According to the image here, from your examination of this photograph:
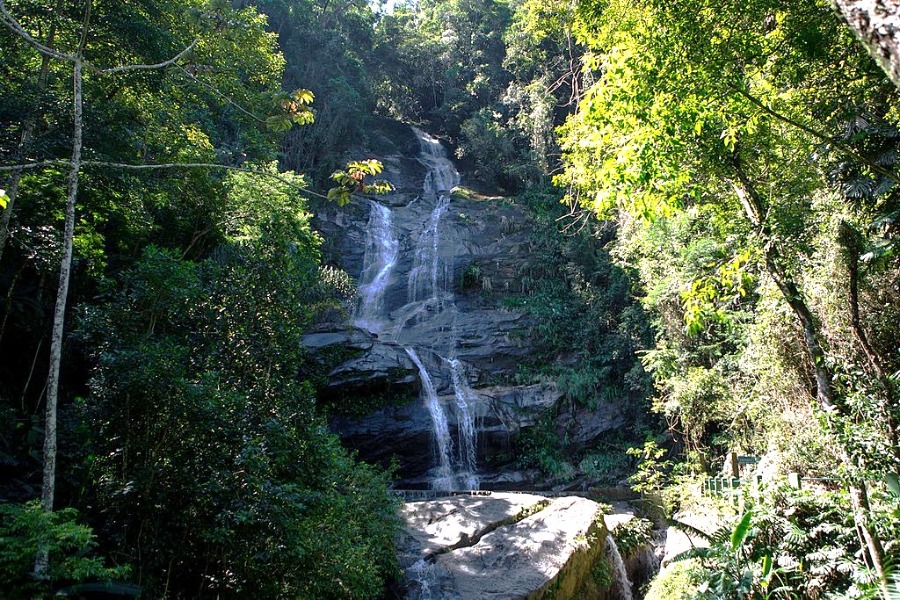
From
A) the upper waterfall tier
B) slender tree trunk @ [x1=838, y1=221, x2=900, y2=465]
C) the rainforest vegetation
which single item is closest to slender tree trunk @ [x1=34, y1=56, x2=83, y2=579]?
the rainforest vegetation

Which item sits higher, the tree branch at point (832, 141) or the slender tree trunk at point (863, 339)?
the tree branch at point (832, 141)

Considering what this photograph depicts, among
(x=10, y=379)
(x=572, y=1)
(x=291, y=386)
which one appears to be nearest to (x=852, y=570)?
(x=291, y=386)

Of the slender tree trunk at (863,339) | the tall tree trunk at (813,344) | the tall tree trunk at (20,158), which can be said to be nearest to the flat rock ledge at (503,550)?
the tall tree trunk at (813,344)

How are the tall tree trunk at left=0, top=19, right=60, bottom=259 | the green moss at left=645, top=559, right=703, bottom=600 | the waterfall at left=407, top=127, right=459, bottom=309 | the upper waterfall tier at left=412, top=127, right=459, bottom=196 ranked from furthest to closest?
the upper waterfall tier at left=412, top=127, right=459, bottom=196
the waterfall at left=407, top=127, right=459, bottom=309
the green moss at left=645, top=559, right=703, bottom=600
the tall tree trunk at left=0, top=19, right=60, bottom=259

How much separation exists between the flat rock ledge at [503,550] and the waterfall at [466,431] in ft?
19.3

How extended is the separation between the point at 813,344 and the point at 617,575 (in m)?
5.22

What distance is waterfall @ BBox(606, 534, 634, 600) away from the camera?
26.9 ft

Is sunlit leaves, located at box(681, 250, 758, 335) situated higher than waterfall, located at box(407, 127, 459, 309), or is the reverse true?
waterfall, located at box(407, 127, 459, 309)

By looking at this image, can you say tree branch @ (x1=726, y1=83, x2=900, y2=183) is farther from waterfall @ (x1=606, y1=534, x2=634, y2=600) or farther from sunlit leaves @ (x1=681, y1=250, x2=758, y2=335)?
waterfall @ (x1=606, y1=534, x2=634, y2=600)

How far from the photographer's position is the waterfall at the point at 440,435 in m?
14.9

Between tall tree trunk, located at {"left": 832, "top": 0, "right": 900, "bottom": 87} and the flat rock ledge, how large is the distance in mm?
6528

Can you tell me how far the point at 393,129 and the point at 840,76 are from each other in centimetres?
2926

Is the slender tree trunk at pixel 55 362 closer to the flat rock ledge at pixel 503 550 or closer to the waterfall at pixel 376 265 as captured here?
the flat rock ledge at pixel 503 550

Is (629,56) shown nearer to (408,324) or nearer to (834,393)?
(834,393)
